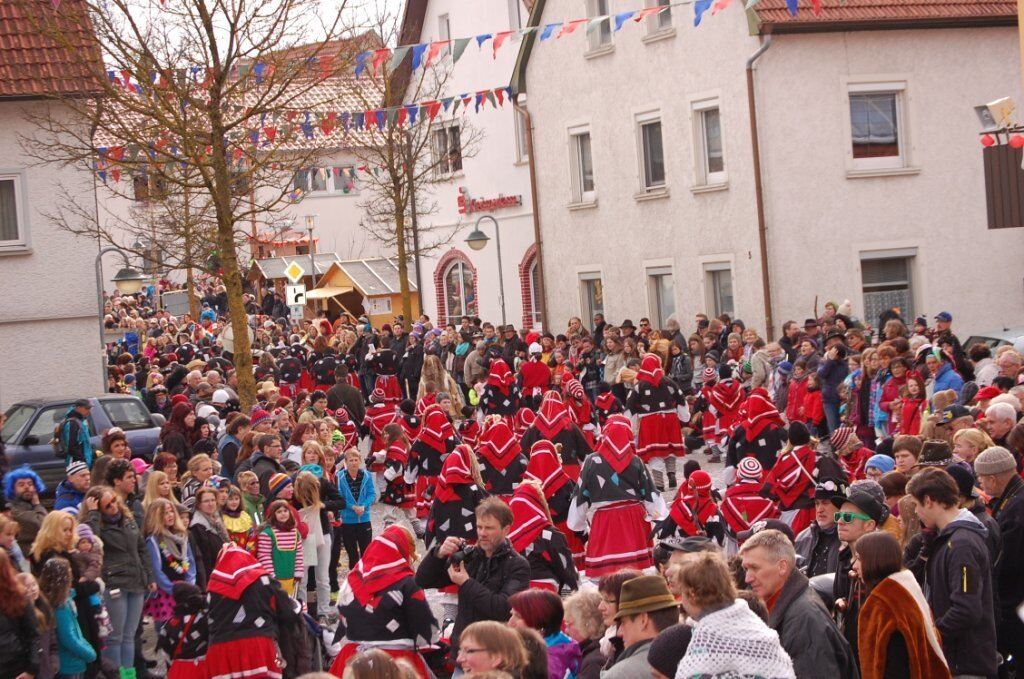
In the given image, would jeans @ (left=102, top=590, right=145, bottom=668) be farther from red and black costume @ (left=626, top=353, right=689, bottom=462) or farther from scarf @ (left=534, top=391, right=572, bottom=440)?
red and black costume @ (left=626, top=353, right=689, bottom=462)

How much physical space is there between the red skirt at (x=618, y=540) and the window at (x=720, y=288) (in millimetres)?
15786

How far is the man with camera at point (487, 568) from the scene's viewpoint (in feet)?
27.1

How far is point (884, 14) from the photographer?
2602 cm

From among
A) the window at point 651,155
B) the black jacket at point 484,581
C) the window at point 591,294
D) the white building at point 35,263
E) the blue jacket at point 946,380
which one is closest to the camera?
the black jacket at point 484,581

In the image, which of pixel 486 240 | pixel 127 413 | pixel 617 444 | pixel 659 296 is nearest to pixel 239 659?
pixel 617 444

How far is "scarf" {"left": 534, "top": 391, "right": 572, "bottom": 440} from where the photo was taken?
14.5 metres

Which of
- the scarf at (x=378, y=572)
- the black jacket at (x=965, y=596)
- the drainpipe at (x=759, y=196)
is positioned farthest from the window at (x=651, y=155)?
the black jacket at (x=965, y=596)

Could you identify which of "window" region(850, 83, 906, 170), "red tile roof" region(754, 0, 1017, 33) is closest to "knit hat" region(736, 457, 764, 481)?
"red tile roof" region(754, 0, 1017, 33)

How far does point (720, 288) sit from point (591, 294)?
4.84m

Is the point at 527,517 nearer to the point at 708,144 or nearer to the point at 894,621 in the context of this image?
the point at 894,621

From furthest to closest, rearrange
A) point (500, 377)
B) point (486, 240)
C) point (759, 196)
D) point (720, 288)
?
point (486, 240), point (720, 288), point (759, 196), point (500, 377)

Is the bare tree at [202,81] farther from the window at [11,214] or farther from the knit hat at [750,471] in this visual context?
the knit hat at [750,471]

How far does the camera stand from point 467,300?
37719mm

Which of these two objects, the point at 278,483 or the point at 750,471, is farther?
the point at 278,483
